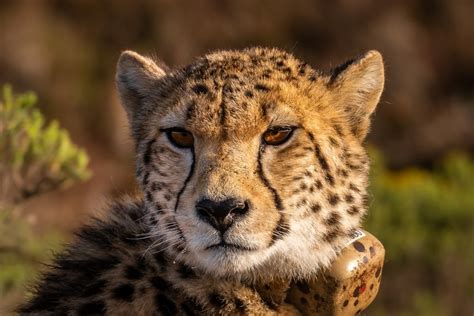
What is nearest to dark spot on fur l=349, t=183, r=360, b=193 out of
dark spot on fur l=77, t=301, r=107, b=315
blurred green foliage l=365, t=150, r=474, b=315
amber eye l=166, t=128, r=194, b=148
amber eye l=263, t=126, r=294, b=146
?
amber eye l=263, t=126, r=294, b=146

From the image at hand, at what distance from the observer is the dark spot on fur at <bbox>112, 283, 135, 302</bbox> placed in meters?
3.53

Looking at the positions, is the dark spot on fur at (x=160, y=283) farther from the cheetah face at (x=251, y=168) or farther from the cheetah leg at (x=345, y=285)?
the cheetah leg at (x=345, y=285)

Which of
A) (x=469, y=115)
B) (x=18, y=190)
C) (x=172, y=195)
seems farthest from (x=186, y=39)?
(x=172, y=195)

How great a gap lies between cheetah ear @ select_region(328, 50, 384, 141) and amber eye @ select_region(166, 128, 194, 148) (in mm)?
573

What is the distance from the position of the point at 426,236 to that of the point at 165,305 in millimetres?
5844

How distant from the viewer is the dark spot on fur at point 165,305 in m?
3.51

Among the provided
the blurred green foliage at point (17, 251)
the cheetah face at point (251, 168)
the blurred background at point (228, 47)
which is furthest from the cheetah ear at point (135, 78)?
the blurred background at point (228, 47)

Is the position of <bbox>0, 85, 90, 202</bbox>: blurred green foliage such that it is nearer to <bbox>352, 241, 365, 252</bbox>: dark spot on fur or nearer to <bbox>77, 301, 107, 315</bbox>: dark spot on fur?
<bbox>77, 301, 107, 315</bbox>: dark spot on fur

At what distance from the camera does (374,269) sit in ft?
11.7

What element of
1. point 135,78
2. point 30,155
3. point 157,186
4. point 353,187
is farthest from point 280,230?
point 30,155

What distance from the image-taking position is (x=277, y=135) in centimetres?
358

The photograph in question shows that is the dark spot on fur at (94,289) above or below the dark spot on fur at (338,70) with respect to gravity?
below

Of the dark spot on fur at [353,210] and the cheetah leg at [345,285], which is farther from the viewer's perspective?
the dark spot on fur at [353,210]

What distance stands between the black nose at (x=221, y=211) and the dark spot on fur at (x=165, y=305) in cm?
32
